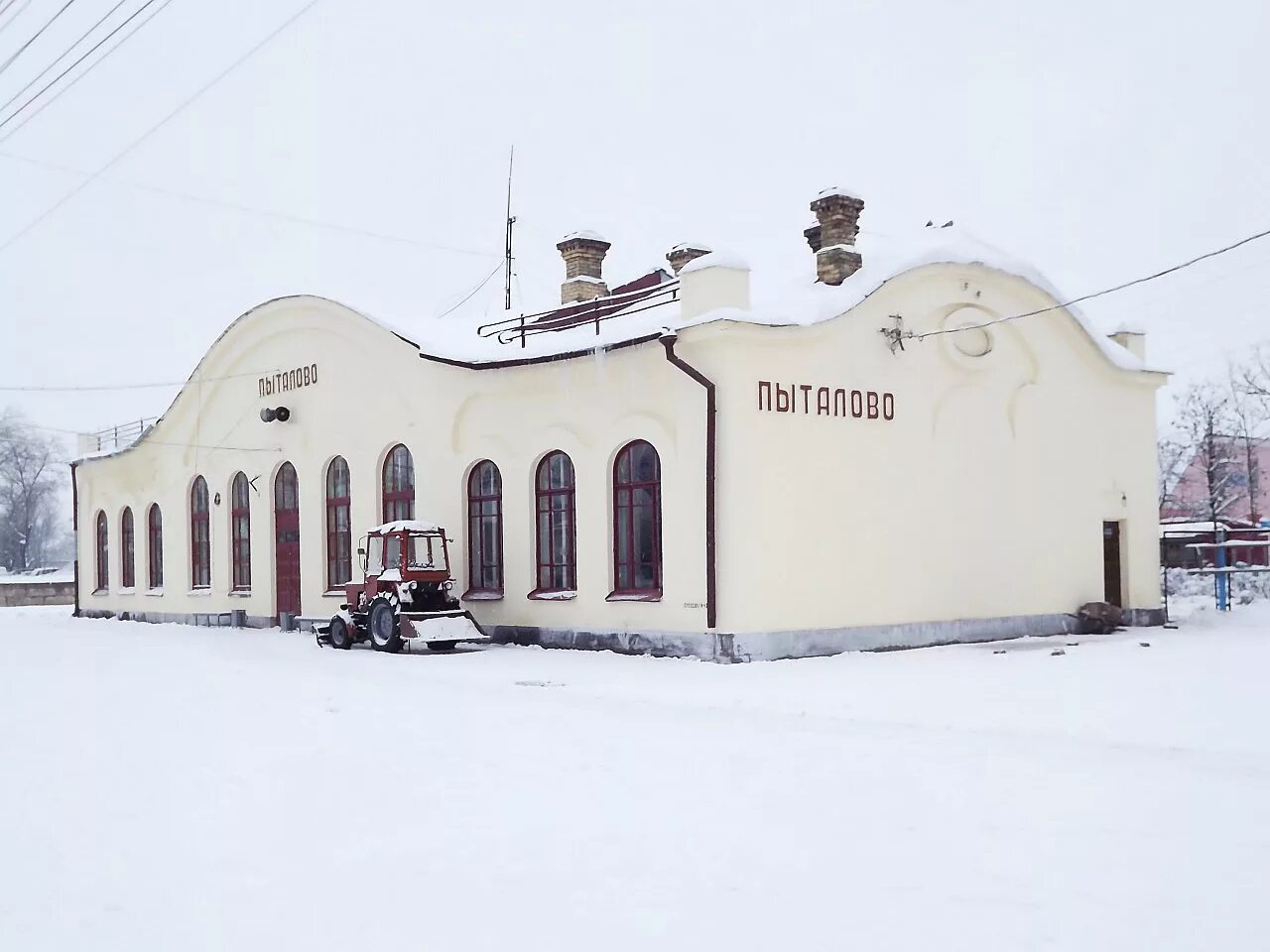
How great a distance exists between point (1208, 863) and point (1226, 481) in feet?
163

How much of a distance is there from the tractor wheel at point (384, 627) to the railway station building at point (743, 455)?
5.18ft

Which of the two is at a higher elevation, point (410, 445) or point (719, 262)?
point (719, 262)

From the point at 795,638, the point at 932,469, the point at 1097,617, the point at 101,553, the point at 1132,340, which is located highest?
the point at 1132,340

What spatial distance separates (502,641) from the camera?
18453 mm

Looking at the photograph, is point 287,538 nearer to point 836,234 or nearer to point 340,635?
point 340,635

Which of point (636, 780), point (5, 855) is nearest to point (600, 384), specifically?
point (636, 780)

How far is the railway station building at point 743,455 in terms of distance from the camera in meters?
15.7

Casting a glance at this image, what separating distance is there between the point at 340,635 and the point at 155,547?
474 inches

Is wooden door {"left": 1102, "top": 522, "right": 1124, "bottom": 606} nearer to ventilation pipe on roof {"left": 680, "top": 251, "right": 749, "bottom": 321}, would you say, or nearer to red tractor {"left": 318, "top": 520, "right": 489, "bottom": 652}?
ventilation pipe on roof {"left": 680, "top": 251, "right": 749, "bottom": 321}

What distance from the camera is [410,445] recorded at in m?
20.2

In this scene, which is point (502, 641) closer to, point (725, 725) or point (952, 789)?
point (725, 725)

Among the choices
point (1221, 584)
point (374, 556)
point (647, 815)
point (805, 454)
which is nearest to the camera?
point (647, 815)

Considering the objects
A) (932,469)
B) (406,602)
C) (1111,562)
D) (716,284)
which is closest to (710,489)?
(716,284)

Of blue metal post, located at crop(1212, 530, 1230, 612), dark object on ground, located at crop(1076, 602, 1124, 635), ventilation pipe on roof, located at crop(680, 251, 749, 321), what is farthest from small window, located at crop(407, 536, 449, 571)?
blue metal post, located at crop(1212, 530, 1230, 612)
